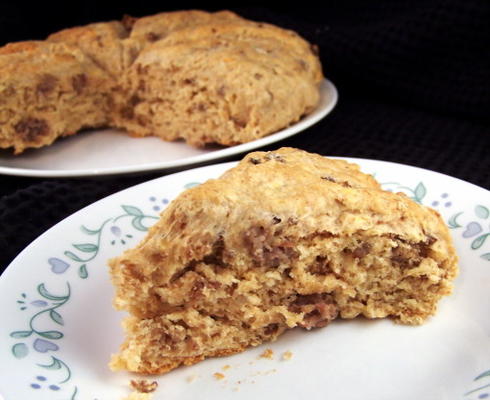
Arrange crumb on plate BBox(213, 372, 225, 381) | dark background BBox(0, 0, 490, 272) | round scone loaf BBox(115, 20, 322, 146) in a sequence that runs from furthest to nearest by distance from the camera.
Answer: round scone loaf BBox(115, 20, 322, 146), dark background BBox(0, 0, 490, 272), crumb on plate BBox(213, 372, 225, 381)

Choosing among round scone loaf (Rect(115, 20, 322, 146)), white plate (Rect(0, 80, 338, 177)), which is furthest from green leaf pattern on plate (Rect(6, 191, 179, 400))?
round scone loaf (Rect(115, 20, 322, 146))

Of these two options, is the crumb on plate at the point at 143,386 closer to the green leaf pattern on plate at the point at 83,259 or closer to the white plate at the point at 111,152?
the green leaf pattern on plate at the point at 83,259

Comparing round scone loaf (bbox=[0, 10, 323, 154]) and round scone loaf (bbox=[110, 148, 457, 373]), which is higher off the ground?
round scone loaf (bbox=[110, 148, 457, 373])

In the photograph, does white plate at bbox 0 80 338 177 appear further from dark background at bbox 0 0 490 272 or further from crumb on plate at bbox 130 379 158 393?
crumb on plate at bbox 130 379 158 393

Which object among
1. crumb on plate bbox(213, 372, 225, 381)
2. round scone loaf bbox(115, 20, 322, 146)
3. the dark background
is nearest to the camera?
crumb on plate bbox(213, 372, 225, 381)

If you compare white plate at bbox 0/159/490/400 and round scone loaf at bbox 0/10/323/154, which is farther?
round scone loaf at bbox 0/10/323/154

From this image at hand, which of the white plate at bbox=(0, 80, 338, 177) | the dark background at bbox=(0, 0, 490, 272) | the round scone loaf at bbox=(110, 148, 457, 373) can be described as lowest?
the white plate at bbox=(0, 80, 338, 177)
